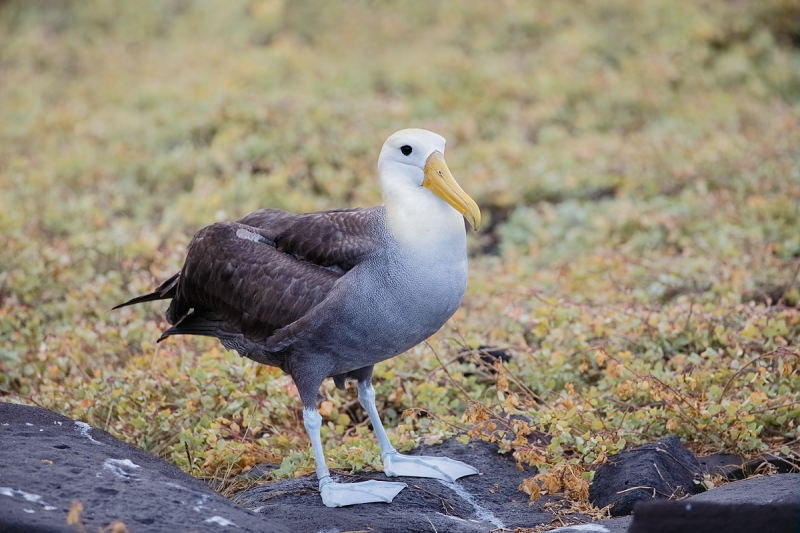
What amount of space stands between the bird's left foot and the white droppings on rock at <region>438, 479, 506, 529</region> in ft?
0.11

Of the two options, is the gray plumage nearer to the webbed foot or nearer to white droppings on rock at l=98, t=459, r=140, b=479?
the webbed foot

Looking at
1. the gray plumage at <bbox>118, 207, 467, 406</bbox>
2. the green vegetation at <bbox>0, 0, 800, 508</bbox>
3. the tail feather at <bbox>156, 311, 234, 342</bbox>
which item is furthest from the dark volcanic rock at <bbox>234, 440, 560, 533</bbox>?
the tail feather at <bbox>156, 311, 234, 342</bbox>

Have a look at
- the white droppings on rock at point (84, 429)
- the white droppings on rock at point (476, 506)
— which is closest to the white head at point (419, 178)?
the white droppings on rock at point (476, 506)

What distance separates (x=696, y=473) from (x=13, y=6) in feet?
52.2

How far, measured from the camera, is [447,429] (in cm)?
464

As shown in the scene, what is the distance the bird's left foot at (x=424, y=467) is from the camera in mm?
4207

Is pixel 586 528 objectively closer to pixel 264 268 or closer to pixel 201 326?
pixel 264 268

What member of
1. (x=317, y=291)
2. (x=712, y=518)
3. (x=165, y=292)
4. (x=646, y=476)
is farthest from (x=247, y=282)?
(x=712, y=518)

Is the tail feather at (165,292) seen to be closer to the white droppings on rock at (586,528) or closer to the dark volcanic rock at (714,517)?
the white droppings on rock at (586,528)

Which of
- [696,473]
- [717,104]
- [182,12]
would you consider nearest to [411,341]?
[696,473]

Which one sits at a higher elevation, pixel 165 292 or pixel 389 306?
pixel 165 292

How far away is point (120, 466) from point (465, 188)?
614cm

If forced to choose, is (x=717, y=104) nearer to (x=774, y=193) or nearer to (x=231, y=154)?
(x=774, y=193)

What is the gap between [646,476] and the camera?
12.8 feet
